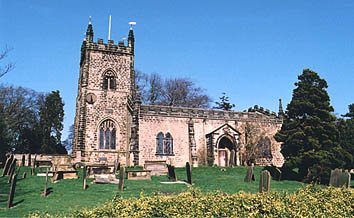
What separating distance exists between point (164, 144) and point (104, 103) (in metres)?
7.12

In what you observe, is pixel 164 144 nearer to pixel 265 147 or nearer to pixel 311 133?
pixel 265 147

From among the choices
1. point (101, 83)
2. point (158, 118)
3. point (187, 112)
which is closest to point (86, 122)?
point (101, 83)

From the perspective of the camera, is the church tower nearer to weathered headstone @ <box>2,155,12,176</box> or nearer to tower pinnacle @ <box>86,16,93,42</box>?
tower pinnacle @ <box>86,16,93,42</box>

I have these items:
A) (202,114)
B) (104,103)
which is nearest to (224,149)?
(202,114)

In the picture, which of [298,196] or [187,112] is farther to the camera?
[187,112]

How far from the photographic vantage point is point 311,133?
73.6 feet

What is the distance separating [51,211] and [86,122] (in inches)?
776

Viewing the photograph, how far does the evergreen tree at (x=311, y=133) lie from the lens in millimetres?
21266

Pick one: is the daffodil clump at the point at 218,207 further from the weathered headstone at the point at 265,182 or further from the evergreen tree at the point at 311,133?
the evergreen tree at the point at 311,133

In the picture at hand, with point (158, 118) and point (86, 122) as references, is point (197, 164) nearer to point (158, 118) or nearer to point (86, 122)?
point (158, 118)

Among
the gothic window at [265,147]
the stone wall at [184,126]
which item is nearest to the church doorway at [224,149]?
the stone wall at [184,126]

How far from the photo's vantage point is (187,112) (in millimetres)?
31797

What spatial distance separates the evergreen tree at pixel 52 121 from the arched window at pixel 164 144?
1647cm

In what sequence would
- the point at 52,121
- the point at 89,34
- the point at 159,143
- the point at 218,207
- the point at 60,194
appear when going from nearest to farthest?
the point at 218,207
the point at 60,194
the point at 159,143
the point at 89,34
the point at 52,121
